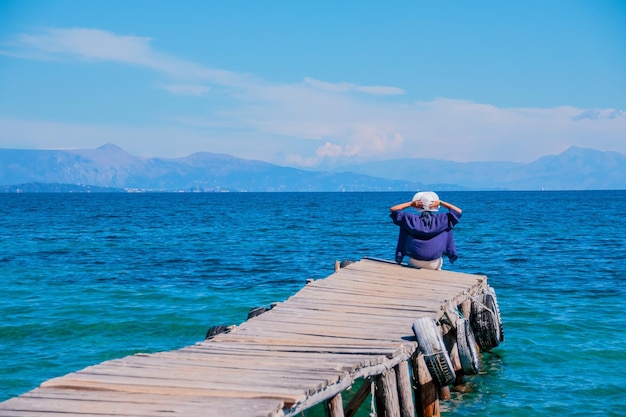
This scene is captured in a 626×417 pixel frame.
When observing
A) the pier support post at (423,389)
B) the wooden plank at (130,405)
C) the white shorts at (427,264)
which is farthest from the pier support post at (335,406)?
the white shorts at (427,264)

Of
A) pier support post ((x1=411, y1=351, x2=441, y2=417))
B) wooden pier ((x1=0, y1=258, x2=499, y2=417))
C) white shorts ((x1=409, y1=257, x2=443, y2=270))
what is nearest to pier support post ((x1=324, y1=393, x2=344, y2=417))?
wooden pier ((x1=0, y1=258, x2=499, y2=417))

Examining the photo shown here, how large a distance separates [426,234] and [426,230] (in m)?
0.14

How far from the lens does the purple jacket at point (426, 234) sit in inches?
611

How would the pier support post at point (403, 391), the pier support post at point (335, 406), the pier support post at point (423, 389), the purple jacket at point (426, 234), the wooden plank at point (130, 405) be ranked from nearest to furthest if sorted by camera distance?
the wooden plank at point (130, 405) < the pier support post at point (335, 406) < the pier support post at point (403, 391) < the pier support post at point (423, 389) < the purple jacket at point (426, 234)

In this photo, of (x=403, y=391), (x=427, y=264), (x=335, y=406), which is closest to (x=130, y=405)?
(x=335, y=406)

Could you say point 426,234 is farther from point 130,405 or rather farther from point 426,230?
point 130,405

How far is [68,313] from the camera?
65.7 ft

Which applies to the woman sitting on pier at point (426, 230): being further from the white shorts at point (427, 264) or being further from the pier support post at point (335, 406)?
the pier support post at point (335, 406)

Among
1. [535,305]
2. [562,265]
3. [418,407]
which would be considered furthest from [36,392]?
[562,265]

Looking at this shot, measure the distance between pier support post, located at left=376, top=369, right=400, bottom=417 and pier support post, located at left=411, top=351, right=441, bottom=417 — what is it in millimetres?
1734

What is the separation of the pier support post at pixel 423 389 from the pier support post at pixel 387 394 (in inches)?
68.3

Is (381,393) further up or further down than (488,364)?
further up

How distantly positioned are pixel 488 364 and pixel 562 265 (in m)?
17.3

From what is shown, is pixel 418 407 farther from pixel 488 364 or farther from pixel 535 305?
pixel 535 305
